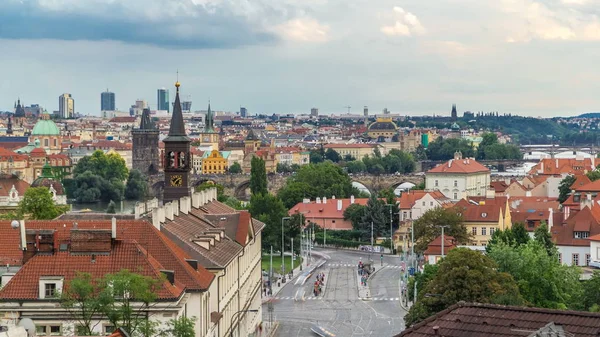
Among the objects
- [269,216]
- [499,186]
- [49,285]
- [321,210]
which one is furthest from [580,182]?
[49,285]

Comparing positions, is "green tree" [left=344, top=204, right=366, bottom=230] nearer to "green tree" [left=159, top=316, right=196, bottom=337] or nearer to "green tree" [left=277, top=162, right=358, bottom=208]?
"green tree" [left=277, top=162, right=358, bottom=208]

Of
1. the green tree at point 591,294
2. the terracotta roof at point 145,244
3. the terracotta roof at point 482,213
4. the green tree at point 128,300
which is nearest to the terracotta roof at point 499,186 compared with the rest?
the terracotta roof at point 482,213

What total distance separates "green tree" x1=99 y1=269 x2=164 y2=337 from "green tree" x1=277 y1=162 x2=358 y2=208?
108 m

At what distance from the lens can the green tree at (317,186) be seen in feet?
484

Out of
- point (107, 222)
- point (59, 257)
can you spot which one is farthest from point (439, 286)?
point (59, 257)

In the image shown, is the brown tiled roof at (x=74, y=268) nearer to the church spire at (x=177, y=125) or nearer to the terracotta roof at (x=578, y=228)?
the church spire at (x=177, y=125)

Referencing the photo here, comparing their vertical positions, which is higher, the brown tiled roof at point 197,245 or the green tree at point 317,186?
the brown tiled roof at point 197,245

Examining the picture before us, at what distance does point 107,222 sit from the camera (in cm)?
4172

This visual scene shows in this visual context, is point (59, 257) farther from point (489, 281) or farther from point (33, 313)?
point (489, 281)

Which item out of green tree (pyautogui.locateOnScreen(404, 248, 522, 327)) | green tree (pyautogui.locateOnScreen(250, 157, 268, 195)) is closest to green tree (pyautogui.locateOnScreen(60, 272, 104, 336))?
green tree (pyautogui.locateOnScreen(404, 248, 522, 327))

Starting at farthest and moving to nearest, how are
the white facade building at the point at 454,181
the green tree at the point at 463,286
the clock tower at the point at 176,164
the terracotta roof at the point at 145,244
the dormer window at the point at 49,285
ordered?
the white facade building at the point at 454,181 → the clock tower at the point at 176,164 → the green tree at the point at 463,286 → the terracotta roof at the point at 145,244 → the dormer window at the point at 49,285

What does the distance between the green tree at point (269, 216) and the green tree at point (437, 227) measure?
9241 millimetres

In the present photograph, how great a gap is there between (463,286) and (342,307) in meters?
20.1

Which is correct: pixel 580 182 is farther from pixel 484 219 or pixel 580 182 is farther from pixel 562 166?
pixel 562 166
